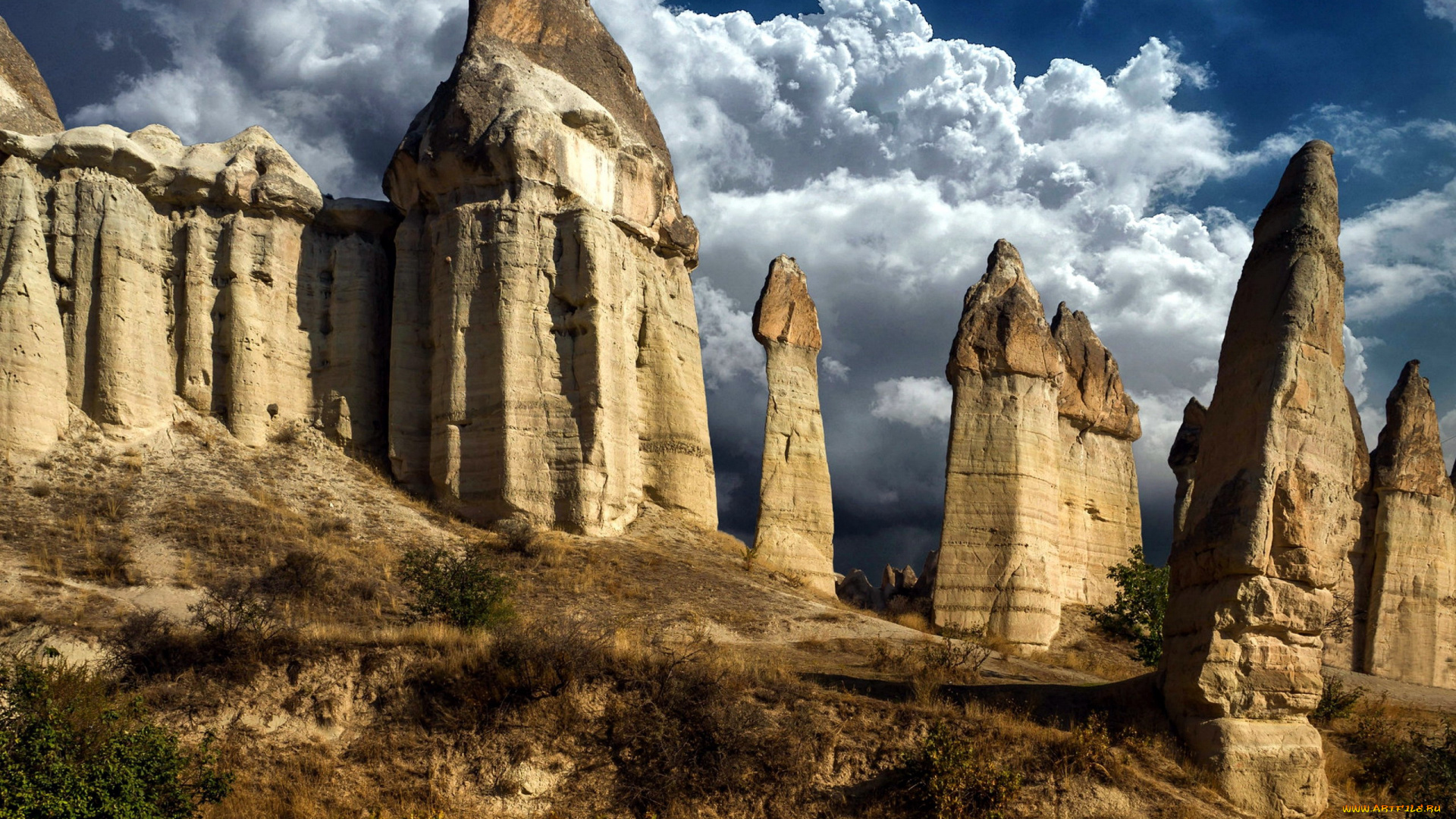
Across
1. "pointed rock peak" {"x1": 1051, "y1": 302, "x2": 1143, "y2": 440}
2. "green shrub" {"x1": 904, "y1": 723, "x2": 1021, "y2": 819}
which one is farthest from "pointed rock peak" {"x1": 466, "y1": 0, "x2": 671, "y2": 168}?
"green shrub" {"x1": 904, "y1": 723, "x2": 1021, "y2": 819}

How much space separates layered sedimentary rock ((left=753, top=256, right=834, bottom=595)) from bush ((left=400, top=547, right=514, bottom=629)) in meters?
9.62

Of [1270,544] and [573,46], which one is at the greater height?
[573,46]

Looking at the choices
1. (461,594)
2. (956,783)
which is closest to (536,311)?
(461,594)

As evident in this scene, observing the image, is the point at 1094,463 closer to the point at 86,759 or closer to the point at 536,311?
the point at 536,311

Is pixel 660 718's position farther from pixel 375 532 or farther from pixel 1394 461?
pixel 1394 461

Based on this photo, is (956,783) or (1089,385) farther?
(1089,385)

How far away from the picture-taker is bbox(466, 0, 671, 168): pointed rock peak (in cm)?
2870

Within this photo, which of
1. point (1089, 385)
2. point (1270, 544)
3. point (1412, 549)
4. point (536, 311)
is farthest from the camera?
point (1089, 385)

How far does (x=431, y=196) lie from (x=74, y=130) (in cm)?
691

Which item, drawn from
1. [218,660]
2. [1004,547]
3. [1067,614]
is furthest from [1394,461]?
[218,660]

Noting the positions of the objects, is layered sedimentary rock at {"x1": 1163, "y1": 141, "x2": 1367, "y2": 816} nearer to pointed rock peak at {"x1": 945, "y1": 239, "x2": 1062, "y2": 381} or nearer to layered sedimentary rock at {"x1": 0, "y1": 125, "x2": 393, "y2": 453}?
pointed rock peak at {"x1": 945, "y1": 239, "x2": 1062, "y2": 381}

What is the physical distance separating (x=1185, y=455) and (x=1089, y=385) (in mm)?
3143

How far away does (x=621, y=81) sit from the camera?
30.5 m

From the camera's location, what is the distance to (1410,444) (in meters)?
30.8
